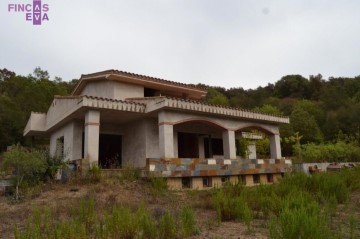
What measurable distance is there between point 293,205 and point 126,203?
417cm

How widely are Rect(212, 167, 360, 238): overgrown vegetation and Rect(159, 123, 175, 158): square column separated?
16.6ft

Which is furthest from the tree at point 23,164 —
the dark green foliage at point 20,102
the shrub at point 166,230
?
the dark green foliage at point 20,102

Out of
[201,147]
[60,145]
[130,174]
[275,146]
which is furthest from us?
[201,147]

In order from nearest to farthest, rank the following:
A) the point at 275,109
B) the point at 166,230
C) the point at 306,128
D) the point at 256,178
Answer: the point at 166,230 → the point at 256,178 → the point at 306,128 → the point at 275,109

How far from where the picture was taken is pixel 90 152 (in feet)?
43.2

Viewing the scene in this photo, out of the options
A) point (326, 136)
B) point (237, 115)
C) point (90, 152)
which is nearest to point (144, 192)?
point (90, 152)

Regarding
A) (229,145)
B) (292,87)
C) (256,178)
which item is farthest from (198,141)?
(292,87)

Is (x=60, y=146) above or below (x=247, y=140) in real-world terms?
below

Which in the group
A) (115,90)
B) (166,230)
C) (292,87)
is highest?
(292,87)

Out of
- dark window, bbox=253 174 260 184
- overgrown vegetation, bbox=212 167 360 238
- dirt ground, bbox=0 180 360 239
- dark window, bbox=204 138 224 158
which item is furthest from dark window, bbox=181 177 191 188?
dark window, bbox=204 138 224 158

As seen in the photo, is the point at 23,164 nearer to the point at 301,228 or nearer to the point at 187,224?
the point at 187,224

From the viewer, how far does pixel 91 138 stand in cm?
1338

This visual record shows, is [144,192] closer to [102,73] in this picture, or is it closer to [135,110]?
[135,110]

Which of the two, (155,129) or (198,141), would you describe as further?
(198,141)
